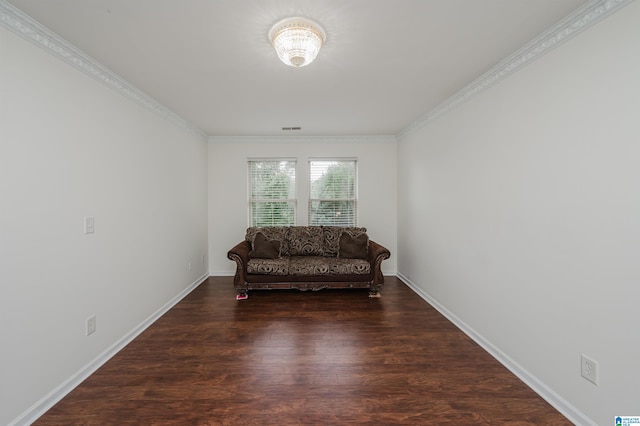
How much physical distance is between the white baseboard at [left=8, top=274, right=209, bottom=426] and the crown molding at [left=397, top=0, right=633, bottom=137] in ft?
13.7

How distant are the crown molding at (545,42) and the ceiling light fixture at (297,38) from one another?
1546mm

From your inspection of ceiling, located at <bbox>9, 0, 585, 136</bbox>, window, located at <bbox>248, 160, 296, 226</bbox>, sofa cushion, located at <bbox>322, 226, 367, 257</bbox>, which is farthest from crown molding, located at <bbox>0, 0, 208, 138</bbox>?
sofa cushion, located at <bbox>322, 226, 367, 257</bbox>

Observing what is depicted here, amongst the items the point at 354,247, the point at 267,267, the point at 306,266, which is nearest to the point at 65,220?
the point at 267,267

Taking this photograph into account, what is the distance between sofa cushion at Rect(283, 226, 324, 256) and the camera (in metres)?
4.66

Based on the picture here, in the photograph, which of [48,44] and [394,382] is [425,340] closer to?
[394,382]

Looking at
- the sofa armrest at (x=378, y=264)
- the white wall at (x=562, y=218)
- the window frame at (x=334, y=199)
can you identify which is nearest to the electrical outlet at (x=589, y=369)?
the white wall at (x=562, y=218)

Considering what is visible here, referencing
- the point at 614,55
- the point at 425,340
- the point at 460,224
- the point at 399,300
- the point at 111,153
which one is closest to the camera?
the point at 614,55

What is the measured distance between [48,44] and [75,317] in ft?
6.44

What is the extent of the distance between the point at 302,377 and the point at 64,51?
3.02 m

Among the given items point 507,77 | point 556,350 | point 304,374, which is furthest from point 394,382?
point 507,77

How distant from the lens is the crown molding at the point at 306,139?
4.92 m

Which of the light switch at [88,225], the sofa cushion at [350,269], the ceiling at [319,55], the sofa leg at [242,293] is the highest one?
the ceiling at [319,55]

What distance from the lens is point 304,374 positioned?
219cm

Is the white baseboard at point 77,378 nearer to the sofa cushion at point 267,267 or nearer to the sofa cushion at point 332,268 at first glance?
the sofa cushion at point 267,267
